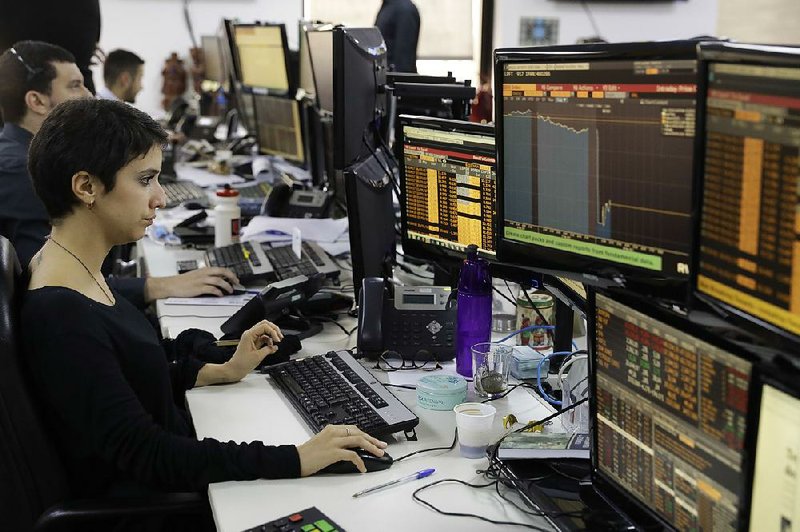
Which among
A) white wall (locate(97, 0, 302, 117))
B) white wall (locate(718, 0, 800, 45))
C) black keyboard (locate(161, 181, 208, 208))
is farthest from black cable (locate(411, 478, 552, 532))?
white wall (locate(97, 0, 302, 117))

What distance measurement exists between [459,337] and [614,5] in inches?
224

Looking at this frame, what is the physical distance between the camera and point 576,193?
4.67ft

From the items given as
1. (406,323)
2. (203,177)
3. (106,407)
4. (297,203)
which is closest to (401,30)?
(203,177)

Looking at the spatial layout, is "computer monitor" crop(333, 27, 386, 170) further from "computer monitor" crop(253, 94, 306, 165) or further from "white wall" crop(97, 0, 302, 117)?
"white wall" crop(97, 0, 302, 117)

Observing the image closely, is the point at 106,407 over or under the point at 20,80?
under

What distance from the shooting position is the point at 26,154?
2.38m

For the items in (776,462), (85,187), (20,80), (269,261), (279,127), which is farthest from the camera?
(279,127)

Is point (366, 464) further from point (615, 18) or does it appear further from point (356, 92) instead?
point (615, 18)

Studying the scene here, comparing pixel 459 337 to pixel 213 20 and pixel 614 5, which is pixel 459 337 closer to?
pixel 213 20

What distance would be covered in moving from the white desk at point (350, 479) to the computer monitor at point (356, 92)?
58cm

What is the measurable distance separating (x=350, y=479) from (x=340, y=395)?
0.93 feet

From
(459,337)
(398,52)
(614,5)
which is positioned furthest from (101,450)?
(614,5)

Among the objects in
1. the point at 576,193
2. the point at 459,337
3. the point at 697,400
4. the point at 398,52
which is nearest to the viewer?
the point at 697,400

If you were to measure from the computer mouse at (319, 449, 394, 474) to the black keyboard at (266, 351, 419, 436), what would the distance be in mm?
72
